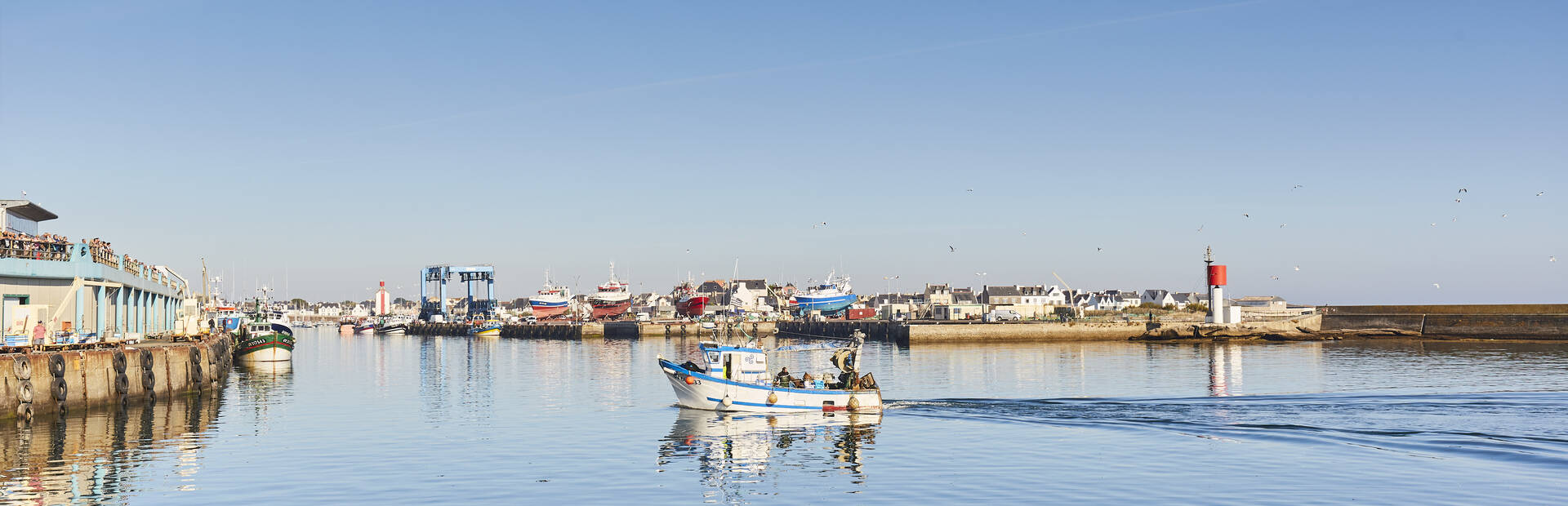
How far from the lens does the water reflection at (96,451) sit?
28.4 metres

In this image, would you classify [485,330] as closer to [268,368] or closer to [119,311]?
[268,368]

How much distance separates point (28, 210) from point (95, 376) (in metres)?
30.3

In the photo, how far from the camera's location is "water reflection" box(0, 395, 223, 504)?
28.4 meters

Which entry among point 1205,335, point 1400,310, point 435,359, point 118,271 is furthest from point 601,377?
point 1400,310

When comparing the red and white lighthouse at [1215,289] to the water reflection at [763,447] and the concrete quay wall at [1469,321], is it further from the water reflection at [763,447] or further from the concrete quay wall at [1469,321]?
the water reflection at [763,447]

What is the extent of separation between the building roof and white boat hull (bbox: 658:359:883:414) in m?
43.6

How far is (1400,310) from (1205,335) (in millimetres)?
21545

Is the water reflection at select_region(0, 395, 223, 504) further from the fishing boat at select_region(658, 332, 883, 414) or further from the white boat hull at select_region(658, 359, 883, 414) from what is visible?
the white boat hull at select_region(658, 359, 883, 414)

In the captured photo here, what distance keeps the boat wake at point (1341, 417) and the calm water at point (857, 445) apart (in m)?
0.18

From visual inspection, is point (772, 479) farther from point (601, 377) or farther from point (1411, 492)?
point (601, 377)

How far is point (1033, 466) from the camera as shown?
106 feet

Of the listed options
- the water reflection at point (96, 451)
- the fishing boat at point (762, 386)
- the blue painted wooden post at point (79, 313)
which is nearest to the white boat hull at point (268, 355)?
the blue painted wooden post at point (79, 313)

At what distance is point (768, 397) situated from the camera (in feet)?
148

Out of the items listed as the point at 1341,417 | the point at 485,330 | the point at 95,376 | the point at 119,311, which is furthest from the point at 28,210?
the point at 485,330
